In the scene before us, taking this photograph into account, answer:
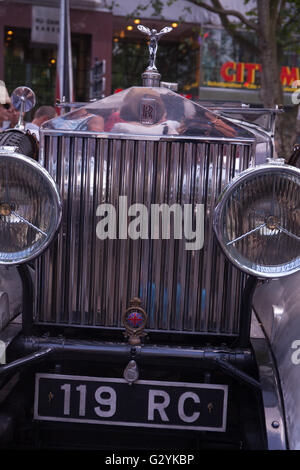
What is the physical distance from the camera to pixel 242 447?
2191 mm

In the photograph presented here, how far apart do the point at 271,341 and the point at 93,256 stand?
2.39ft

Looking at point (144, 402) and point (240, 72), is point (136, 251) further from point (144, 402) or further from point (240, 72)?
point (240, 72)

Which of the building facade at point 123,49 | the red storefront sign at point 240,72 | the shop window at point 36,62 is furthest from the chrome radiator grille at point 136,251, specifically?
the red storefront sign at point 240,72

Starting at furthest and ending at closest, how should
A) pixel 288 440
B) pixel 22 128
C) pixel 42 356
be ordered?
1. pixel 22 128
2. pixel 42 356
3. pixel 288 440

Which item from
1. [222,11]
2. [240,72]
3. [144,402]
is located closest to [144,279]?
[144,402]

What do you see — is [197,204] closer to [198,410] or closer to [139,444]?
[198,410]

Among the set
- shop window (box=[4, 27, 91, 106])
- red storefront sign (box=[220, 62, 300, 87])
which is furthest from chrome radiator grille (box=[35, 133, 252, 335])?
red storefront sign (box=[220, 62, 300, 87])

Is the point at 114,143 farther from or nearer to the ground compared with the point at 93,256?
farther from the ground

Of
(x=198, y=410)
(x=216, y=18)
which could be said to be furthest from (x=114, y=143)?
(x=216, y=18)

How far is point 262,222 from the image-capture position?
6.76ft

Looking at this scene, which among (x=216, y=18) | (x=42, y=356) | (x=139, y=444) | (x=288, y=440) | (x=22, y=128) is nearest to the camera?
(x=288, y=440)

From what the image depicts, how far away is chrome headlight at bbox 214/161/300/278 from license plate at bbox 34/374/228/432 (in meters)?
0.46

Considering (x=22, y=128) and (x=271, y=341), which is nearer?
(x=271, y=341)
